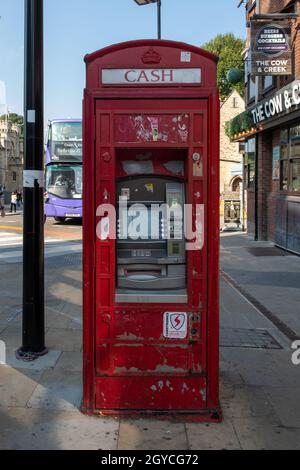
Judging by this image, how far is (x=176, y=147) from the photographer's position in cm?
362

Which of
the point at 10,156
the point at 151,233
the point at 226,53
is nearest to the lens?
the point at 151,233

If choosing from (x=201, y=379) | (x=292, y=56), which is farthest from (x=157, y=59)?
(x=292, y=56)

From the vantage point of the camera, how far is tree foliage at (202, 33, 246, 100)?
44.9m

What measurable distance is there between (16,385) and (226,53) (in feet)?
149

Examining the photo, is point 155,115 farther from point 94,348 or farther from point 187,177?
point 94,348

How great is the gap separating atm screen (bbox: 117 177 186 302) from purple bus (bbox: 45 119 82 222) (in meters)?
18.7

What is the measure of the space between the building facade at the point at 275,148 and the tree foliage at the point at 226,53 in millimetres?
28042

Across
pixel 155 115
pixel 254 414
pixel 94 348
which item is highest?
pixel 155 115

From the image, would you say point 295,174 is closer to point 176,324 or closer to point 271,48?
point 271,48

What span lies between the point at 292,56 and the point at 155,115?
1008 cm

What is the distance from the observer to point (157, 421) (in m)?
3.73

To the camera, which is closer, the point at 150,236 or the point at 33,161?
the point at 150,236

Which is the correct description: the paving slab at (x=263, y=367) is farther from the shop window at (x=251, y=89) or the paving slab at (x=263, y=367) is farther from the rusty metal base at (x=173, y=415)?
the shop window at (x=251, y=89)

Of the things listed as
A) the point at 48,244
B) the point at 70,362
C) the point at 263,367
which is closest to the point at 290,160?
the point at 48,244
